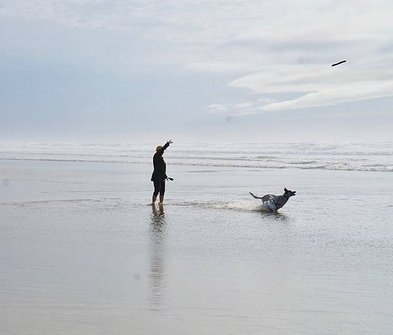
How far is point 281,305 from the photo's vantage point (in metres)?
5.96

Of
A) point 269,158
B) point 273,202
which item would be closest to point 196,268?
point 273,202

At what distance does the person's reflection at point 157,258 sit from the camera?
625cm

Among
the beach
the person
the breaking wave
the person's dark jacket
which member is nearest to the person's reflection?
the beach

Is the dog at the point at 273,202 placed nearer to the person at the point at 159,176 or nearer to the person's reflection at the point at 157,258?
the person's reflection at the point at 157,258

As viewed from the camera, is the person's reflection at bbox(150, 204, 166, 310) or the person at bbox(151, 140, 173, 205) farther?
the person at bbox(151, 140, 173, 205)

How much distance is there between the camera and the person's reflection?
6.25 m

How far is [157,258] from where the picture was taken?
8.29 m

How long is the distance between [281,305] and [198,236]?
175 inches

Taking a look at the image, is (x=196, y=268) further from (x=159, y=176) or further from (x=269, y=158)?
(x=269, y=158)

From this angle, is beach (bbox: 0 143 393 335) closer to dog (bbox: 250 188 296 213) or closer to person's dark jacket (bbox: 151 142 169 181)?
dog (bbox: 250 188 296 213)

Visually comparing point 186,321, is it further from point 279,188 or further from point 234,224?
point 279,188

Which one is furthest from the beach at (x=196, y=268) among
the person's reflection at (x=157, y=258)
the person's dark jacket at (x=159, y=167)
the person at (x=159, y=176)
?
the person's dark jacket at (x=159, y=167)

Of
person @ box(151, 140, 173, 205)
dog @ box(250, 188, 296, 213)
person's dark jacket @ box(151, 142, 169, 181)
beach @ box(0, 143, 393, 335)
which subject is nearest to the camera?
beach @ box(0, 143, 393, 335)

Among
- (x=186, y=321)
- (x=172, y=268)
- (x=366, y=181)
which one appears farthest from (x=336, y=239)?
(x=366, y=181)
